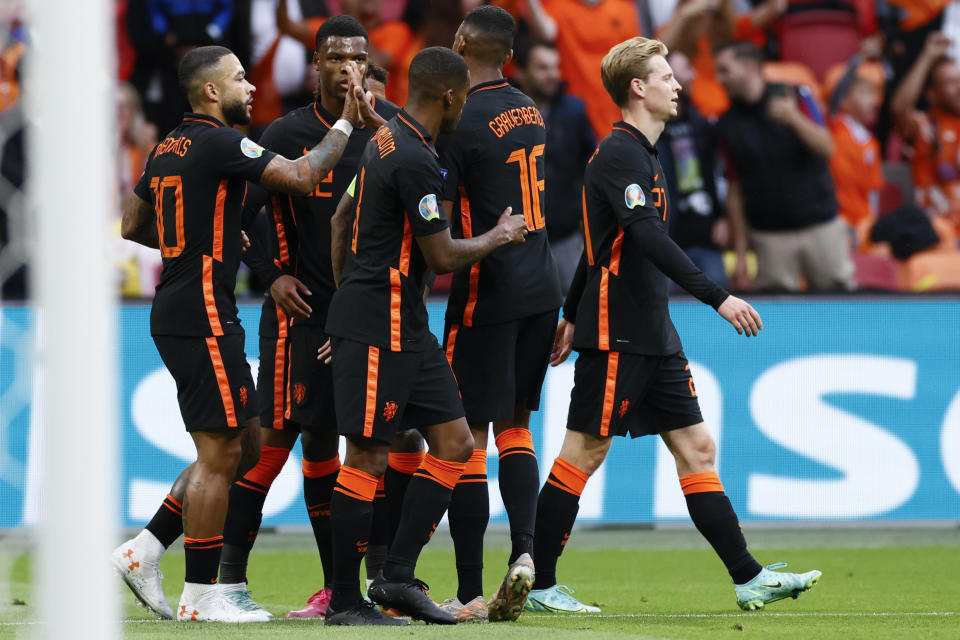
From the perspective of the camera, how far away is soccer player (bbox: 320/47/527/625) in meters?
4.66

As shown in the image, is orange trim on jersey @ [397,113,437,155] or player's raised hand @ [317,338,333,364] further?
player's raised hand @ [317,338,333,364]

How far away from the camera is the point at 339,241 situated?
4996 millimetres

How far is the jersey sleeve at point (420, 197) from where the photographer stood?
4.62 metres

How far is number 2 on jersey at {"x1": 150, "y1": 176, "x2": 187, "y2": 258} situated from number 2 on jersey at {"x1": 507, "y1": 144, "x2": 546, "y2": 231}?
1214 mm

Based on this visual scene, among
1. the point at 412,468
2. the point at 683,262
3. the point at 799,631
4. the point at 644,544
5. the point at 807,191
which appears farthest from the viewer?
the point at 807,191

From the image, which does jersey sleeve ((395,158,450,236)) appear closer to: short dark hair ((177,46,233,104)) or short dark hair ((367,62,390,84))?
short dark hair ((177,46,233,104))

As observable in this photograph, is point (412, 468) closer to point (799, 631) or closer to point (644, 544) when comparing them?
point (799, 631)

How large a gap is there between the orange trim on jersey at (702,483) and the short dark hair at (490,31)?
5.71ft

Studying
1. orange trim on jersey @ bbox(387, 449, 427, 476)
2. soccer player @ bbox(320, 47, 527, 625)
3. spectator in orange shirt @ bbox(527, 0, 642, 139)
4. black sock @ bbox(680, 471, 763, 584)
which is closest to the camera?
soccer player @ bbox(320, 47, 527, 625)

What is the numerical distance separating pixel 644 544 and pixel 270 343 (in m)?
3.27

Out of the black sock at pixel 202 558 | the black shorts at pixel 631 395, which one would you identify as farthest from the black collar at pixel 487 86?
the black sock at pixel 202 558

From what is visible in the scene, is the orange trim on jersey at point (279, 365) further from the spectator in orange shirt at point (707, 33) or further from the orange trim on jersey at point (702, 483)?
the spectator in orange shirt at point (707, 33)

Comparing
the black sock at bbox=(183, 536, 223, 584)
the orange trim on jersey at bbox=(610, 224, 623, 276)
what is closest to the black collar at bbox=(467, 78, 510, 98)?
the orange trim on jersey at bbox=(610, 224, 623, 276)

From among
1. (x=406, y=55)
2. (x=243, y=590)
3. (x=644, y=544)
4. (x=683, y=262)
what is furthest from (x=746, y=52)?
(x=243, y=590)
